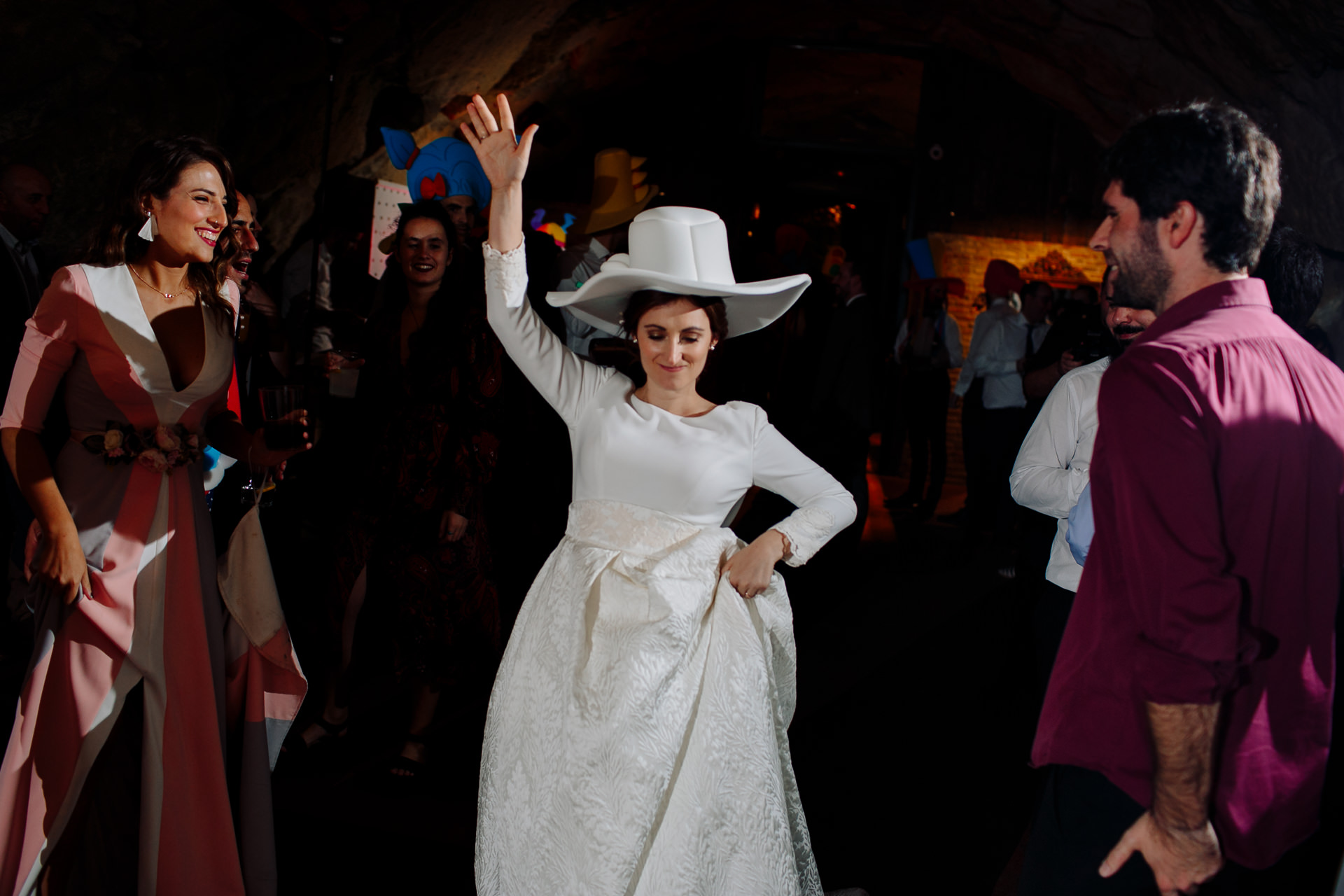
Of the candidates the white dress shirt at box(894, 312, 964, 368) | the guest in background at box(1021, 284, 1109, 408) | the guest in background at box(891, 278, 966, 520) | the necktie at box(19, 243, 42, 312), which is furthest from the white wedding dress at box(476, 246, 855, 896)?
the white dress shirt at box(894, 312, 964, 368)

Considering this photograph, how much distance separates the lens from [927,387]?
7234 millimetres

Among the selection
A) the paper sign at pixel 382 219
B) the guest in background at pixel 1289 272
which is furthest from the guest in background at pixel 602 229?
the guest in background at pixel 1289 272

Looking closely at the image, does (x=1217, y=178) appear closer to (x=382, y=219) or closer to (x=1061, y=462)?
(x=1061, y=462)

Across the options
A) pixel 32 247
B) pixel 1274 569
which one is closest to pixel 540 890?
pixel 1274 569

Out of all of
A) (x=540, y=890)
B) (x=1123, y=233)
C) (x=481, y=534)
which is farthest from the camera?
(x=481, y=534)

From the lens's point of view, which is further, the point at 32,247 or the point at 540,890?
the point at 32,247

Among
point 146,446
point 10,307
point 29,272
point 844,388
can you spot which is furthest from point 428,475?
point 844,388

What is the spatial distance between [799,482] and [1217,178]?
42.0 inches

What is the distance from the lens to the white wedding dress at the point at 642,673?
5.84ft

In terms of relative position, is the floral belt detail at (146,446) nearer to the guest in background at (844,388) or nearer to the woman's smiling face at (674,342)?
the woman's smiling face at (674,342)

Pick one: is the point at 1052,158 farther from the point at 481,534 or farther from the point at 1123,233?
the point at 1123,233

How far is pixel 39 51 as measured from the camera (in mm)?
4340

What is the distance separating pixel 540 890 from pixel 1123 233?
149 cm

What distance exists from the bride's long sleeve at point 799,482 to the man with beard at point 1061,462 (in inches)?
18.1
